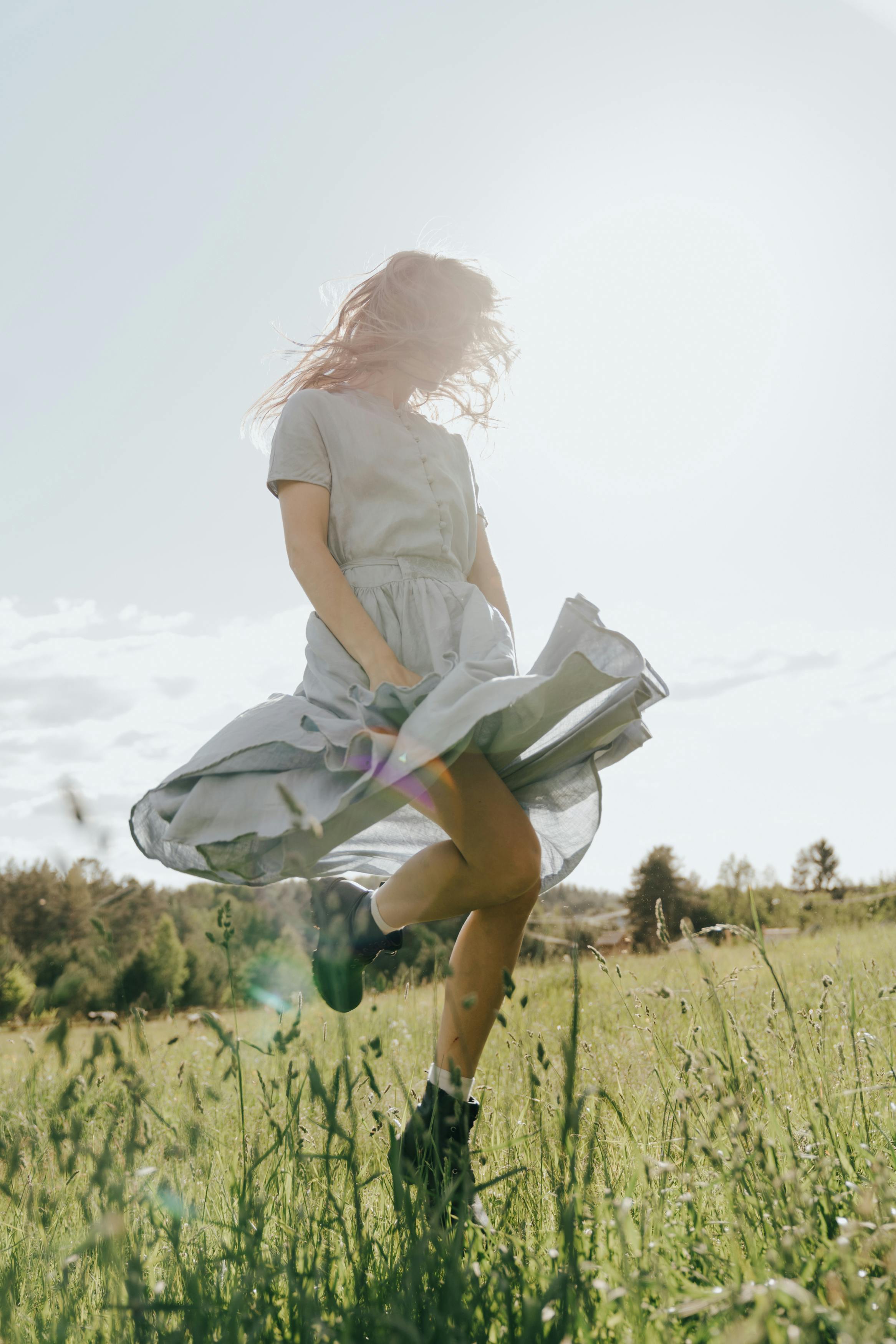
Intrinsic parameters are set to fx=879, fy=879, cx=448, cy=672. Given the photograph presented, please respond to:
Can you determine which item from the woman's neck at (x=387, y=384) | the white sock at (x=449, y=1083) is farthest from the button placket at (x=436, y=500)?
the white sock at (x=449, y=1083)

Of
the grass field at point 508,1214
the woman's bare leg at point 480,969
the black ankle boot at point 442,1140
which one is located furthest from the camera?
the woman's bare leg at point 480,969

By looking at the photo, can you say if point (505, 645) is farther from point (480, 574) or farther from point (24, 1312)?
point (24, 1312)

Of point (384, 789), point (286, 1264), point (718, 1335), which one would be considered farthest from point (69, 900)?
point (718, 1335)

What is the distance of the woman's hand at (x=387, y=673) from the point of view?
6.86 ft

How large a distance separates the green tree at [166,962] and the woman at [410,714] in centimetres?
638

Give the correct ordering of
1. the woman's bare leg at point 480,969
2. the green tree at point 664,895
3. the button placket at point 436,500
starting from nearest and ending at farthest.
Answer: the woman's bare leg at point 480,969 → the button placket at point 436,500 → the green tree at point 664,895

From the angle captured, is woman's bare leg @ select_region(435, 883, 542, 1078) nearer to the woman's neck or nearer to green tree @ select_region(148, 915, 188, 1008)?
the woman's neck

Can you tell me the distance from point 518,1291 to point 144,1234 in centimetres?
90

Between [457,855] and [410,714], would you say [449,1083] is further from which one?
[410,714]

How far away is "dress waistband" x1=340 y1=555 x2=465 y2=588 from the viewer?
2.37 meters

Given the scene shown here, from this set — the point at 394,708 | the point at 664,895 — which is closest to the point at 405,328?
the point at 394,708

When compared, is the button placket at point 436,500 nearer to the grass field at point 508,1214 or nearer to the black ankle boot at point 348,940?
the black ankle boot at point 348,940

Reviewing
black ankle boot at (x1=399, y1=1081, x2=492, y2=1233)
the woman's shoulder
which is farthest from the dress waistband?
black ankle boot at (x1=399, y1=1081, x2=492, y2=1233)

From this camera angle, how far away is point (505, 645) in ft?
7.41
